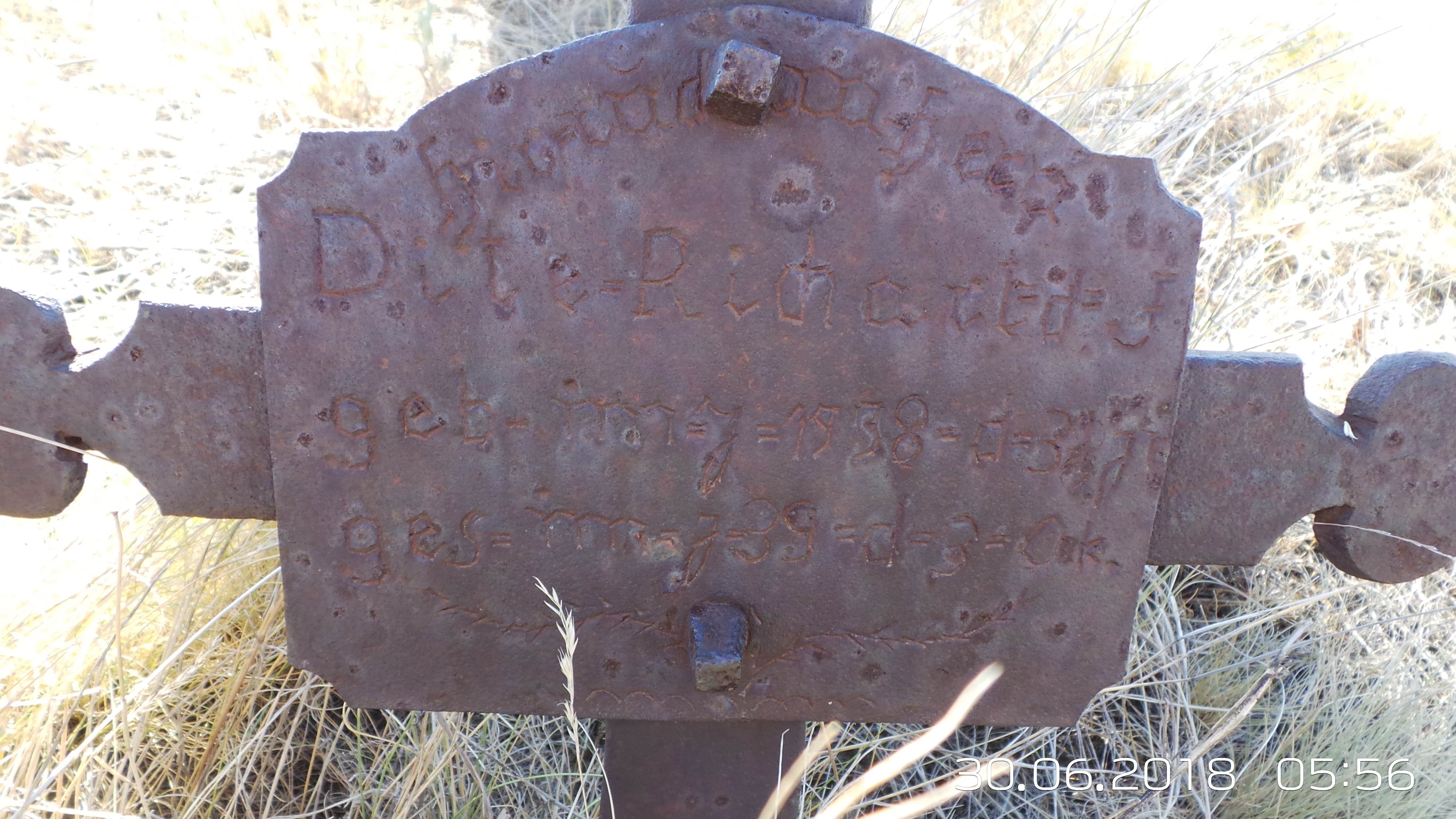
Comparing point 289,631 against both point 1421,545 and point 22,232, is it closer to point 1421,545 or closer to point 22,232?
point 1421,545

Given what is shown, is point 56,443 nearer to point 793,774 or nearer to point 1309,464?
point 793,774

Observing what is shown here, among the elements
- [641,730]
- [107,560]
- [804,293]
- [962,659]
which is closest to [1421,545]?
[962,659]

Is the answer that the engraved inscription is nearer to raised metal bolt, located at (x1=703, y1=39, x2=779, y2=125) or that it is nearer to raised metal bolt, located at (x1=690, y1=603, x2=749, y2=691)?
raised metal bolt, located at (x1=703, y1=39, x2=779, y2=125)

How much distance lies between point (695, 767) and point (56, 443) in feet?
2.99

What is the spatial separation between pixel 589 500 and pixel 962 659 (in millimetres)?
539

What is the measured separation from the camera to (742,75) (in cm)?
96

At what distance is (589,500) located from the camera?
1.16 meters

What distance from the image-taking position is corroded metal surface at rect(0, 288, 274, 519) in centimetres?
109
